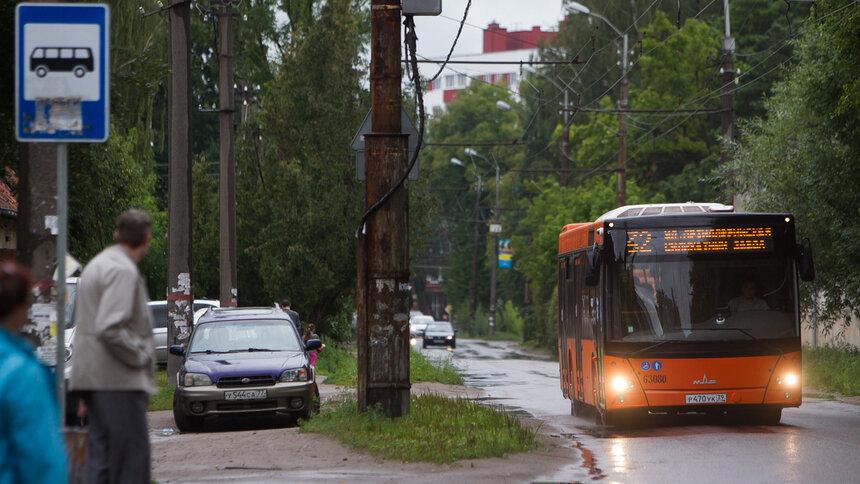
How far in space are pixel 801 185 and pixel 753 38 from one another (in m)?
28.2

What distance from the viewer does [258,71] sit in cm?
4188

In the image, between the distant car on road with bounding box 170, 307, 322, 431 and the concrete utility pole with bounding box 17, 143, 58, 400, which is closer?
the concrete utility pole with bounding box 17, 143, 58, 400

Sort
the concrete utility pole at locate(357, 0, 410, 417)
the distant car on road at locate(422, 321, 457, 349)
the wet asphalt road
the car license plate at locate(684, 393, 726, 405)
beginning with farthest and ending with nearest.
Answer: the distant car on road at locate(422, 321, 457, 349)
the car license plate at locate(684, 393, 726, 405)
the concrete utility pole at locate(357, 0, 410, 417)
the wet asphalt road

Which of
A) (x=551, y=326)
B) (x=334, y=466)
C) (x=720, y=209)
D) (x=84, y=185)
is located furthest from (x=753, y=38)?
(x=334, y=466)

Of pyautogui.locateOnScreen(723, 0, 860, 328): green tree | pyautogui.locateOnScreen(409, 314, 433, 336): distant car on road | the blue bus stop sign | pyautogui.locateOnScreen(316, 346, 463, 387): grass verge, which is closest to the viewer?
the blue bus stop sign

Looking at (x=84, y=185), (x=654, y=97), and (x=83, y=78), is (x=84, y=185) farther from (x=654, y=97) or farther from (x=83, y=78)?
(x=654, y=97)

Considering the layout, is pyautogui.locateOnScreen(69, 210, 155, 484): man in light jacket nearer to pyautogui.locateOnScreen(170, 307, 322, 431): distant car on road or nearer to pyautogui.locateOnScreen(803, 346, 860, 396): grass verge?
pyautogui.locateOnScreen(170, 307, 322, 431): distant car on road

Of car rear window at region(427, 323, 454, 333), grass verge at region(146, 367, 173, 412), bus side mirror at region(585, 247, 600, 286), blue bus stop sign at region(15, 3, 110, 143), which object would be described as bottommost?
grass verge at region(146, 367, 173, 412)

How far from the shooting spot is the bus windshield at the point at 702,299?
15133 mm

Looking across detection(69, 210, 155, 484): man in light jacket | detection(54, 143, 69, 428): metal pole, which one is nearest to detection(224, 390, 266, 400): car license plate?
detection(69, 210, 155, 484): man in light jacket

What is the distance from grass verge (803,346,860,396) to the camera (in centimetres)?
2463

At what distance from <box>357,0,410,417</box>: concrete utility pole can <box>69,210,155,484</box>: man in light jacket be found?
22.3 ft

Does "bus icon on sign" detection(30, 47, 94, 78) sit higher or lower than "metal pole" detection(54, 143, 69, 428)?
higher

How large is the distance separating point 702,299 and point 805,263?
1265 millimetres
